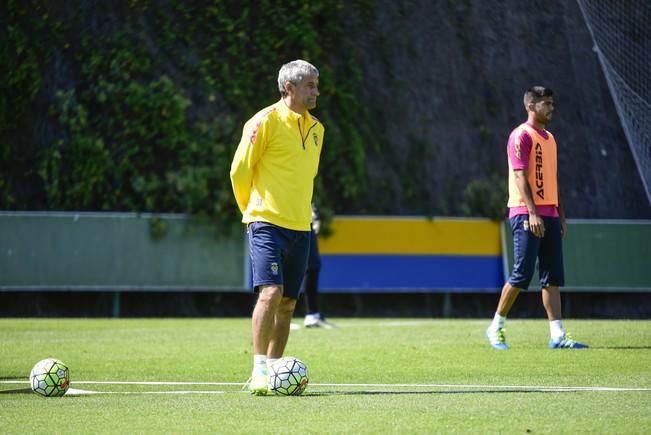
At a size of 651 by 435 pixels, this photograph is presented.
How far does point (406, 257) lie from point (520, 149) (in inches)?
429

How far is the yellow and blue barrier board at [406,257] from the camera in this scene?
916 inches

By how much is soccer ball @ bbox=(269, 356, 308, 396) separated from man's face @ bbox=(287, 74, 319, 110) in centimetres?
185

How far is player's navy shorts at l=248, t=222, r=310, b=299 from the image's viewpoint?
28.6ft

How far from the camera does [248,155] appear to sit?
8.82m

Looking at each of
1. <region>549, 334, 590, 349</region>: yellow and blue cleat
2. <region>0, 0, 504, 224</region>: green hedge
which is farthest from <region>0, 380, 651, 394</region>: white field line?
<region>0, 0, 504, 224</region>: green hedge

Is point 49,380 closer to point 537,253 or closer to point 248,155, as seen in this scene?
point 248,155

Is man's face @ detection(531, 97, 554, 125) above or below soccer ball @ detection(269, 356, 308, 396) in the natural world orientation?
above

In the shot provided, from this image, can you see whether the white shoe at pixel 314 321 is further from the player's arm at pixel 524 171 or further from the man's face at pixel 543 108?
the man's face at pixel 543 108

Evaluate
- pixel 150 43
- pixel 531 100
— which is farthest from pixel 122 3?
pixel 531 100

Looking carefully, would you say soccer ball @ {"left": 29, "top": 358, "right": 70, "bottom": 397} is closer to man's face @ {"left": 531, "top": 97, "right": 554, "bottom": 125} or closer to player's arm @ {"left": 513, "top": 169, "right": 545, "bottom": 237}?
player's arm @ {"left": 513, "top": 169, "right": 545, "bottom": 237}

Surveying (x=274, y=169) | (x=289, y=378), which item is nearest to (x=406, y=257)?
(x=274, y=169)

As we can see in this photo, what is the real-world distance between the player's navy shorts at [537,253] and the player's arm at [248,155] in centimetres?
443

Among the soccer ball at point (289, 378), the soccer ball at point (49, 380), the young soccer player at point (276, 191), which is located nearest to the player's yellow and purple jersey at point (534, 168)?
the young soccer player at point (276, 191)

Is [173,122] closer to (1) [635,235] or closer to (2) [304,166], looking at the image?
(1) [635,235]
